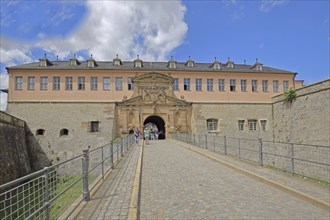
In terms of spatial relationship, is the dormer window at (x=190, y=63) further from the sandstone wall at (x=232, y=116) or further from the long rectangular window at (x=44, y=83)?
the long rectangular window at (x=44, y=83)

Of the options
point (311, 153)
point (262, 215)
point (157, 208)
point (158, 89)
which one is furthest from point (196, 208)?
point (158, 89)

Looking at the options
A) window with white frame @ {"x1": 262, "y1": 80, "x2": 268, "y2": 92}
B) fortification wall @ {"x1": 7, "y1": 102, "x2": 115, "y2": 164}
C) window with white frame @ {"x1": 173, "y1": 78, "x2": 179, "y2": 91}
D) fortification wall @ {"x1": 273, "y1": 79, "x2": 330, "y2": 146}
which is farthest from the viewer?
window with white frame @ {"x1": 262, "y1": 80, "x2": 268, "y2": 92}

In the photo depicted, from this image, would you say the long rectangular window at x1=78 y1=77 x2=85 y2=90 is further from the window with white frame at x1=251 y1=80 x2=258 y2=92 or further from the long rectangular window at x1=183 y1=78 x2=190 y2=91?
the window with white frame at x1=251 y1=80 x2=258 y2=92

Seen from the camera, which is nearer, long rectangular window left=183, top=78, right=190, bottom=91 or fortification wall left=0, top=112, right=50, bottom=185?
fortification wall left=0, top=112, right=50, bottom=185

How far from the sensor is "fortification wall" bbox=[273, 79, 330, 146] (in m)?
16.7

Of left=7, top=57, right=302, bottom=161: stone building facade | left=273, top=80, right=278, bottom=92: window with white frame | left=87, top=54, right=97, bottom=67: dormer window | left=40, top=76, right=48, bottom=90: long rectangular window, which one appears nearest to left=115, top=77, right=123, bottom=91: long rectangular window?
left=7, top=57, right=302, bottom=161: stone building facade

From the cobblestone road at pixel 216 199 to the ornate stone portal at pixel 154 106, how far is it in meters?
24.5

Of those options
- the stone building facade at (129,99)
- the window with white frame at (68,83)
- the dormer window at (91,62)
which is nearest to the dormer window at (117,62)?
the stone building facade at (129,99)

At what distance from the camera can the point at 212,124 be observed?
1375 inches

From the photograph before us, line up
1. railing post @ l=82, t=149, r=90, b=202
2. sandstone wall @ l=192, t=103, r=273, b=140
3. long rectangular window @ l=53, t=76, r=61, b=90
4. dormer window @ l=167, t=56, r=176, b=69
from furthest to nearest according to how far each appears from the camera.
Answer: dormer window @ l=167, t=56, r=176, b=69
sandstone wall @ l=192, t=103, r=273, b=140
long rectangular window @ l=53, t=76, r=61, b=90
railing post @ l=82, t=149, r=90, b=202

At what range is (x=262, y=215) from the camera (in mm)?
4738

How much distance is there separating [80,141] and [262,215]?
29857 millimetres

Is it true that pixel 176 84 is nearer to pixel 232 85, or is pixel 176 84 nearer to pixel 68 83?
pixel 232 85

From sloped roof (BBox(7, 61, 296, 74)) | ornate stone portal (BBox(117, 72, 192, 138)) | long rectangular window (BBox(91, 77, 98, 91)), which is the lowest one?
ornate stone portal (BBox(117, 72, 192, 138))
